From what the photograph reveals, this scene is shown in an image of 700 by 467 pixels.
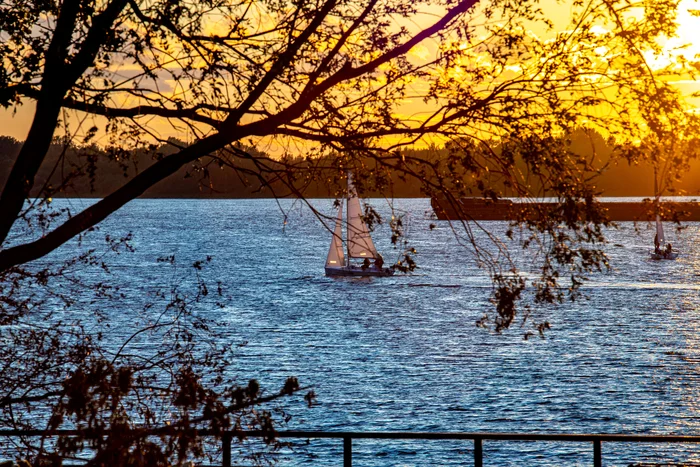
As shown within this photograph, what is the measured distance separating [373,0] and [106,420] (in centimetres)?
460

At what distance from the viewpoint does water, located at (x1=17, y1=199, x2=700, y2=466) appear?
1502 inches

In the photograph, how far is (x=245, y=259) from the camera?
139 m

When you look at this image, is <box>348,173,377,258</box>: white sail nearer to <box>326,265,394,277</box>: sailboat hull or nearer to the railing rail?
the railing rail

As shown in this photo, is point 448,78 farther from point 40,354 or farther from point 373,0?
point 40,354

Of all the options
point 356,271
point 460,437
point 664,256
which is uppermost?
point 460,437

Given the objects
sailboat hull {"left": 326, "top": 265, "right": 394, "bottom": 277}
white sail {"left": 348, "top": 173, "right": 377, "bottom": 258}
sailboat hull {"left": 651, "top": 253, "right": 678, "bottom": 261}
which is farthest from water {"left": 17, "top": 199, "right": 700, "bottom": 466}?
sailboat hull {"left": 651, "top": 253, "right": 678, "bottom": 261}

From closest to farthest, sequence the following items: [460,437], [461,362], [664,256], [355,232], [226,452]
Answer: [460,437], [226,452], [355,232], [461,362], [664,256]

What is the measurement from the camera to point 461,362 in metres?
53.9

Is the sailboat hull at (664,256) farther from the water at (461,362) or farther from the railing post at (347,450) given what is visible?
the railing post at (347,450)

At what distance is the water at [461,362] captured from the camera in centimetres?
3816

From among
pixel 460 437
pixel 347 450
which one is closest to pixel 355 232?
pixel 347 450

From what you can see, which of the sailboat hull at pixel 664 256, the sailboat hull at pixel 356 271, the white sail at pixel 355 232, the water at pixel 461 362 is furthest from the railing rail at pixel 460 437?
the sailboat hull at pixel 664 256

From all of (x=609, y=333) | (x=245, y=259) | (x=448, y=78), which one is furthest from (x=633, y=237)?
(x=448, y=78)

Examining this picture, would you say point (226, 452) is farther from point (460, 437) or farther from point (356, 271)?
point (356, 271)
